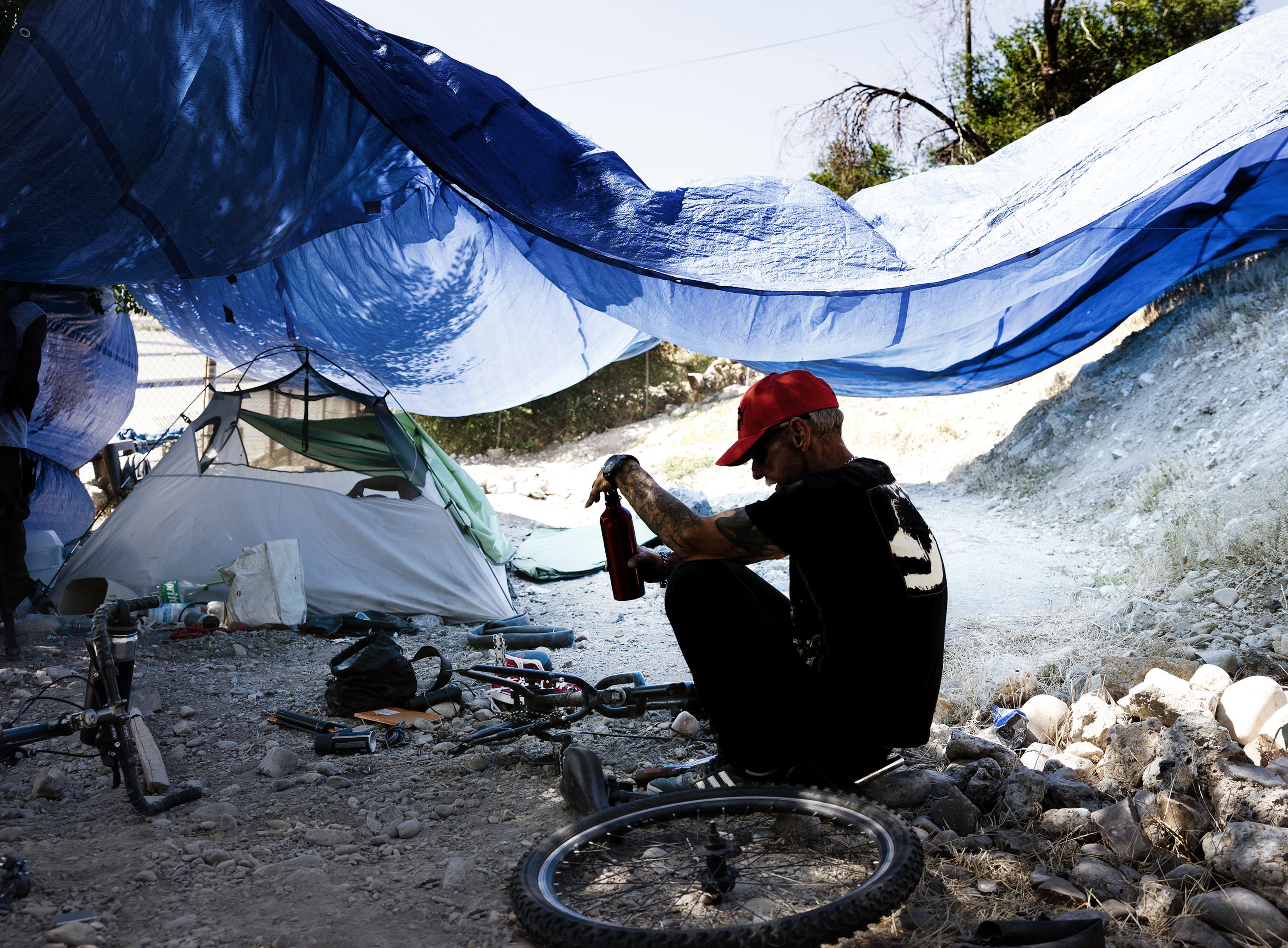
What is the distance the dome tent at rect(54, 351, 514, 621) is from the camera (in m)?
4.93

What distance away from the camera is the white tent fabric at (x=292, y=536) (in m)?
4.91

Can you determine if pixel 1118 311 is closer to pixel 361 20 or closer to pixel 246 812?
pixel 361 20

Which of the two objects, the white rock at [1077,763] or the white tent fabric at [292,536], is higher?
the white tent fabric at [292,536]

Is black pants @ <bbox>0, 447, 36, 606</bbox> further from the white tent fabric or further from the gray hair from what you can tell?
the gray hair

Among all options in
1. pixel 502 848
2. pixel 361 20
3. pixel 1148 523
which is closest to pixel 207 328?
pixel 361 20

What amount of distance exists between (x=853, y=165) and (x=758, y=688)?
10.9 metres

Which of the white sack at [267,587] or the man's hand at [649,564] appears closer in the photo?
the man's hand at [649,564]

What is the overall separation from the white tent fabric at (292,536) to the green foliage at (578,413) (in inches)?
396

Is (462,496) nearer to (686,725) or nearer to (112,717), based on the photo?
(686,725)

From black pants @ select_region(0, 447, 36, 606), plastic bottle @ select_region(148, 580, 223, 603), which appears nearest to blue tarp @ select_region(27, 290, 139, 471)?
black pants @ select_region(0, 447, 36, 606)

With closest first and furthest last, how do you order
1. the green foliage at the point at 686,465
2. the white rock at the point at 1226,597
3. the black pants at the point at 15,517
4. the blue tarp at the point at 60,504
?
the white rock at the point at 1226,597 → the black pants at the point at 15,517 → the blue tarp at the point at 60,504 → the green foliage at the point at 686,465

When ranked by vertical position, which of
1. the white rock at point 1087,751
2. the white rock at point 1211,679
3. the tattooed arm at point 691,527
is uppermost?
the tattooed arm at point 691,527

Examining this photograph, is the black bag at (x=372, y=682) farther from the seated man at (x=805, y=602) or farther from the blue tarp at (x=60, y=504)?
the blue tarp at (x=60, y=504)

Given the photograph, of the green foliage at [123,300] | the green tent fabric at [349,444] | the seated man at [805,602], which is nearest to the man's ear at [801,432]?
the seated man at [805,602]
